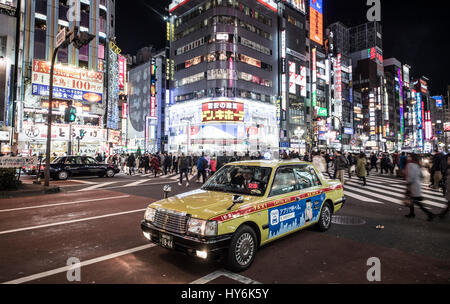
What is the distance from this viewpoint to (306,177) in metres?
5.52

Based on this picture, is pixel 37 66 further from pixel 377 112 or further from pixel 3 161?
pixel 377 112

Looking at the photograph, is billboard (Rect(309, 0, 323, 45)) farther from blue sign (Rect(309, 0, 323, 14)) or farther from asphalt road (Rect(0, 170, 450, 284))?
asphalt road (Rect(0, 170, 450, 284))

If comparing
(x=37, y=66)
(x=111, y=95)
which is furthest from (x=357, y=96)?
(x=37, y=66)

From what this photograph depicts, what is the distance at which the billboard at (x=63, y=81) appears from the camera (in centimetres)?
2058

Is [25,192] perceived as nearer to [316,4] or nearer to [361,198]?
[361,198]

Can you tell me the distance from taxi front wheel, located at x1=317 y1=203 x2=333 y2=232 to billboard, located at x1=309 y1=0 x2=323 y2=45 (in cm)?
6726

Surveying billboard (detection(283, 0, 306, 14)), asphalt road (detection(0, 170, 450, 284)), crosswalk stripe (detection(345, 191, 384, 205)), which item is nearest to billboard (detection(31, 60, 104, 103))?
asphalt road (detection(0, 170, 450, 284))

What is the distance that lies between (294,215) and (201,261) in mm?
1886

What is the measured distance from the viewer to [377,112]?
88062mm

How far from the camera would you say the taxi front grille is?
368cm

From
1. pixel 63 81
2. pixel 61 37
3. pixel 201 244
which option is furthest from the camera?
pixel 63 81

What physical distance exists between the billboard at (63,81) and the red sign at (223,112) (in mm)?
20829

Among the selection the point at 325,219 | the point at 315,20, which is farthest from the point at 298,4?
the point at 325,219

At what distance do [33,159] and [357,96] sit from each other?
96.3 metres
